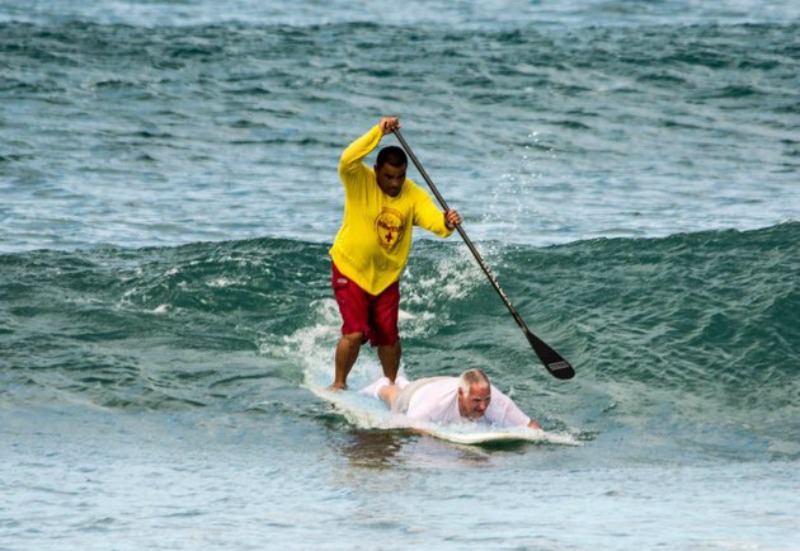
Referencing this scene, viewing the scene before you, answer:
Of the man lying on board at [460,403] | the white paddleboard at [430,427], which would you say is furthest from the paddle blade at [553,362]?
the white paddleboard at [430,427]

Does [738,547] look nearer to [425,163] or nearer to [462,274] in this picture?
[462,274]

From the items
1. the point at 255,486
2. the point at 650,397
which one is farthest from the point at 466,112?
the point at 255,486

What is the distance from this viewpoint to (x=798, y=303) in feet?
44.1

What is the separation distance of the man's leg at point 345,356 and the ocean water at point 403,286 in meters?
0.35

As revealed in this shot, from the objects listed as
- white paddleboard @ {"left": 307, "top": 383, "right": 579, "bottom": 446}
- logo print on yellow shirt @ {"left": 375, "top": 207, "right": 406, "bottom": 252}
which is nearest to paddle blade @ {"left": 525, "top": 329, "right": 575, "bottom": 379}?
white paddleboard @ {"left": 307, "top": 383, "right": 579, "bottom": 446}

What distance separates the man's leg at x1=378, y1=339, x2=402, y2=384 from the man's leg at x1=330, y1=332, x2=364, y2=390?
20 cm

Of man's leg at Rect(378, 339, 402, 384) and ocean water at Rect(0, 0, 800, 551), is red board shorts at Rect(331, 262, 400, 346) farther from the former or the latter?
ocean water at Rect(0, 0, 800, 551)

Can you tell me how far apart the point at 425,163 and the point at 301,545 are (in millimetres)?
14193

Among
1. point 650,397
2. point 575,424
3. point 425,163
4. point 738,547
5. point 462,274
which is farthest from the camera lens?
point 425,163

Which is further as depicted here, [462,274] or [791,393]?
[462,274]

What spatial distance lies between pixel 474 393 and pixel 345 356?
1495 millimetres

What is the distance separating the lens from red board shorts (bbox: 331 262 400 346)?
10.8 m

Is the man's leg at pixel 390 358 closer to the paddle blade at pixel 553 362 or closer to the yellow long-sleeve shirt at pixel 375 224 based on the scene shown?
the yellow long-sleeve shirt at pixel 375 224

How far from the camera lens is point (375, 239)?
419 inches
